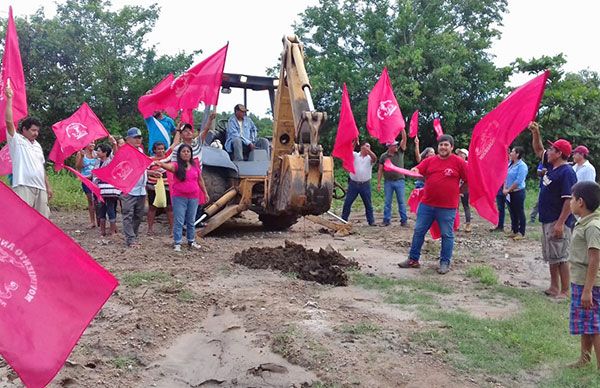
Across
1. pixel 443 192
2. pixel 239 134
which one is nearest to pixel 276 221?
pixel 239 134

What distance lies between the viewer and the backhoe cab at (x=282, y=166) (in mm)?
6656

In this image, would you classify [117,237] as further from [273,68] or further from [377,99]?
[273,68]

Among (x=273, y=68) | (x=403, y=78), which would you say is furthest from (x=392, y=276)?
(x=273, y=68)

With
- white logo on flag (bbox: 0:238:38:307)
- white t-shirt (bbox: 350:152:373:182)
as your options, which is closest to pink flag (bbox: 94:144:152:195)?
white t-shirt (bbox: 350:152:373:182)

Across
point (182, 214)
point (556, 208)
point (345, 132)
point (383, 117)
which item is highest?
point (383, 117)

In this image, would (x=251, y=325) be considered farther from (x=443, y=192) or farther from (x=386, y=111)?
(x=386, y=111)

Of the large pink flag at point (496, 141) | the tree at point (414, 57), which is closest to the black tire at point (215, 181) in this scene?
the large pink flag at point (496, 141)

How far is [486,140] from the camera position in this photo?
272 inches

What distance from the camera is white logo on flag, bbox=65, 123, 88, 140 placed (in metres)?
9.75

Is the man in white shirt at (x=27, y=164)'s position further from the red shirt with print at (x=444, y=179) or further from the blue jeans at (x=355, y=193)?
the blue jeans at (x=355, y=193)

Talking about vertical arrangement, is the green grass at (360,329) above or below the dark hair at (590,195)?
below

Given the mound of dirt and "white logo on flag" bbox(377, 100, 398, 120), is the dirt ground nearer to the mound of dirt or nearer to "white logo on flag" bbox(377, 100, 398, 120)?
the mound of dirt

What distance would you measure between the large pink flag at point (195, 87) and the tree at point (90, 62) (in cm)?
1092

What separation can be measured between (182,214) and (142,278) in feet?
6.05
